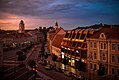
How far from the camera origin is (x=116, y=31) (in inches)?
269

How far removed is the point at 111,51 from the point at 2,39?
3455mm

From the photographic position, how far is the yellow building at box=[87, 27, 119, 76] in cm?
724

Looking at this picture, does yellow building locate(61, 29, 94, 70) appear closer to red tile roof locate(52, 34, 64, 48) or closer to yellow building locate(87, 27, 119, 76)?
yellow building locate(87, 27, 119, 76)

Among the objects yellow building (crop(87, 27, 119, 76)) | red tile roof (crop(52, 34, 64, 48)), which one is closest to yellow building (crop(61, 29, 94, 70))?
A: yellow building (crop(87, 27, 119, 76))

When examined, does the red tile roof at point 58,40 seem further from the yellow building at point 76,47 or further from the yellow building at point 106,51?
the yellow building at point 106,51

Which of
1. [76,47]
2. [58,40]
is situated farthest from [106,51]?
[58,40]

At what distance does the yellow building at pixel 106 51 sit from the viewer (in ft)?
23.7

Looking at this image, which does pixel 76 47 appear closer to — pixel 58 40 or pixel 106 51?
pixel 106 51

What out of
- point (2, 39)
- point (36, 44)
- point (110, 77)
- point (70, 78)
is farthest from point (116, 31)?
point (36, 44)

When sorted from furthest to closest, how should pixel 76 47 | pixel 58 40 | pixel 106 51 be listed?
pixel 58 40
pixel 76 47
pixel 106 51

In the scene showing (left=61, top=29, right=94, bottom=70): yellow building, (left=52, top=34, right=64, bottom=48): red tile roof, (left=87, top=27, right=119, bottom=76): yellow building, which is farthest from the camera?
(left=52, top=34, right=64, bottom=48): red tile roof

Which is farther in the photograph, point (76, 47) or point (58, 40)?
point (58, 40)

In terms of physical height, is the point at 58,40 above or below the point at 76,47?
above

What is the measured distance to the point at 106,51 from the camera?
792 centimetres
